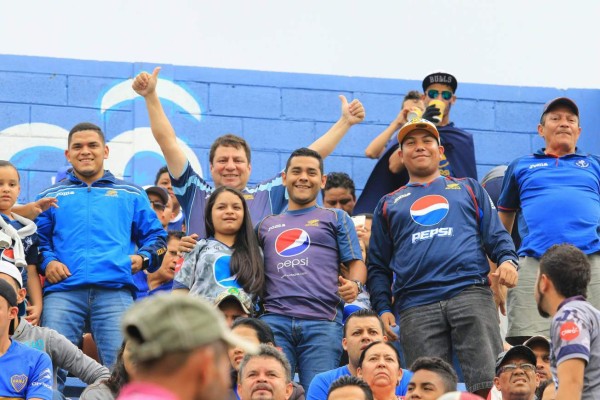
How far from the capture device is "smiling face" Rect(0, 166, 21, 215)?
281 inches

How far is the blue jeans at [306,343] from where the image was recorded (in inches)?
257

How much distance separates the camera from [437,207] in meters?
6.81

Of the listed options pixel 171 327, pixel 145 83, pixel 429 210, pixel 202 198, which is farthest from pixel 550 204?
pixel 171 327

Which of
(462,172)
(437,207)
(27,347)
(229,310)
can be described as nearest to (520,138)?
(462,172)

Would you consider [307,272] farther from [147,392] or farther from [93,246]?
[147,392]

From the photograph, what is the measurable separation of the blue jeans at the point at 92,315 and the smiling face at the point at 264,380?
1192 millimetres

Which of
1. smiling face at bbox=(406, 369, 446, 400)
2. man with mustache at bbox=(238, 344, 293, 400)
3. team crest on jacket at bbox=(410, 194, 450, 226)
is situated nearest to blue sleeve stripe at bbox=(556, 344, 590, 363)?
smiling face at bbox=(406, 369, 446, 400)

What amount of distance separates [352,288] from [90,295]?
1.56 m

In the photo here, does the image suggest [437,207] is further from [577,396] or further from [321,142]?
[577,396]

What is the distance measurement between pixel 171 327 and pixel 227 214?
4440 millimetres

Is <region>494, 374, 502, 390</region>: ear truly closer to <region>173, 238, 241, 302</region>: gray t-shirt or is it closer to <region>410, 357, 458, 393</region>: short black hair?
<region>410, 357, 458, 393</region>: short black hair

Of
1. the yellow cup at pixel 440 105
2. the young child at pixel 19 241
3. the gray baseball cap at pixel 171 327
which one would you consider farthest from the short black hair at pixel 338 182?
the gray baseball cap at pixel 171 327

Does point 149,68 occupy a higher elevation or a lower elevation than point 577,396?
higher

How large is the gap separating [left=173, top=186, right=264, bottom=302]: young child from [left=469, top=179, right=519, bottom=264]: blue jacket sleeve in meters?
1.31
